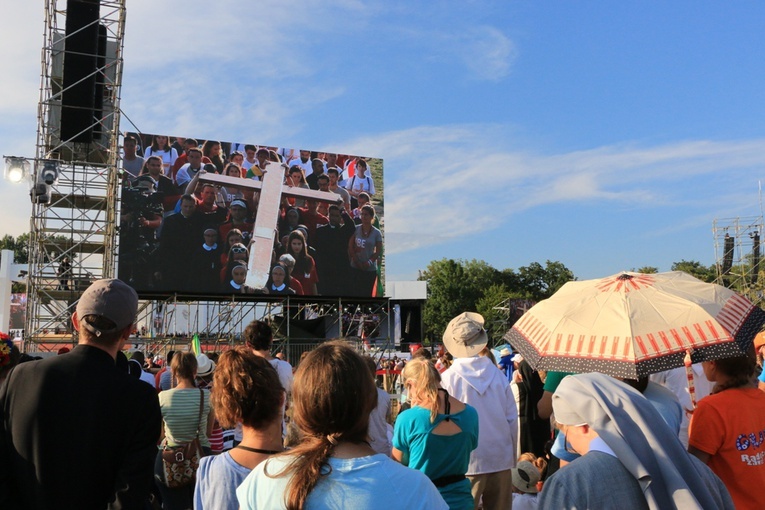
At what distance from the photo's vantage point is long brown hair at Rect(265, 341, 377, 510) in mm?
1848

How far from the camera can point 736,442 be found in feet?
10.3

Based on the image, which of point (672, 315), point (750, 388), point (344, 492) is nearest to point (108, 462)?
point (344, 492)

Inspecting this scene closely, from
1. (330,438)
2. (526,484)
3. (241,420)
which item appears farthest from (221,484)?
(526,484)

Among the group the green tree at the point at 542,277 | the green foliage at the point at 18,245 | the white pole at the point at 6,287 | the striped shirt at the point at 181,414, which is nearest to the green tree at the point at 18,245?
the green foliage at the point at 18,245

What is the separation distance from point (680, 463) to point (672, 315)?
1.48 m

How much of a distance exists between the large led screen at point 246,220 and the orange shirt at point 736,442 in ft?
63.4

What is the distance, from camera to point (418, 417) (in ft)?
13.3

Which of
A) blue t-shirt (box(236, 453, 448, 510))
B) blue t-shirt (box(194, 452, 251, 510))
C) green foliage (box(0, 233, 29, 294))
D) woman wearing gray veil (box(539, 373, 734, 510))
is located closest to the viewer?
blue t-shirt (box(236, 453, 448, 510))

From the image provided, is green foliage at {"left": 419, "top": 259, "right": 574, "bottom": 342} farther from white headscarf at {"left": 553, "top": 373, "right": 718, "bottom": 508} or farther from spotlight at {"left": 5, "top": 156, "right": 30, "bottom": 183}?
white headscarf at {"left": 553, "top": 373, "right": 718, "bottom": 508}

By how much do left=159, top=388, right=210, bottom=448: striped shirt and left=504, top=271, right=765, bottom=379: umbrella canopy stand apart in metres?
2.39

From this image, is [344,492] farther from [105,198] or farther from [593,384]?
[105,198]

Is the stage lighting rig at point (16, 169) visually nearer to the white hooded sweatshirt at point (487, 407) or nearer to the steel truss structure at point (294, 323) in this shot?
the steel truss structure at point (294, 323)

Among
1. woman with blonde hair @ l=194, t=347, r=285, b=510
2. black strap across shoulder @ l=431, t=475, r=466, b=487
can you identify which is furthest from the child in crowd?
woman with blonde hair @ l=194, t=347, r=285, b=510

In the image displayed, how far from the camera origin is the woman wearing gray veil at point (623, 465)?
6.61 feet
